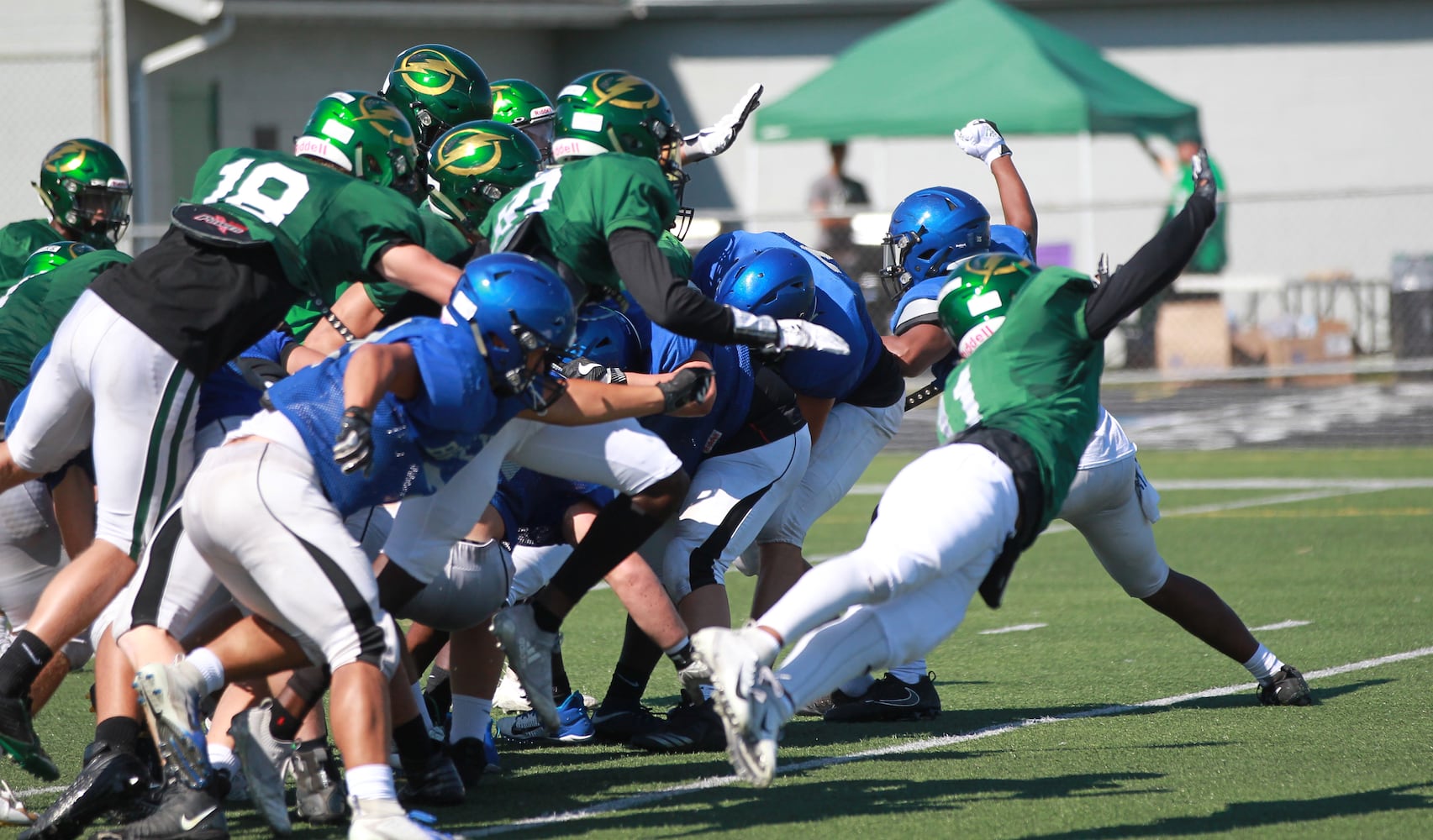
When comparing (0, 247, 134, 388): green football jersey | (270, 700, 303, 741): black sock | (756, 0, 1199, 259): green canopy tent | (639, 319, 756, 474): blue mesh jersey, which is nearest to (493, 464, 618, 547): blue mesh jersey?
(639, 319, 756, 474): blue mesh jersey

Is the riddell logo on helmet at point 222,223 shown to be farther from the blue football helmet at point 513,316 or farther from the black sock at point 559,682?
the black sock at point 559,682

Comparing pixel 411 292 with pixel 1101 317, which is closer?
pixel 1101 317

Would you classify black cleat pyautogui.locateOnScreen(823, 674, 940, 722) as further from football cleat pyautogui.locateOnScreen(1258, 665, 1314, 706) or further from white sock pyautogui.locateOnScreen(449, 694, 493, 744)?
white sock pyautogui.locateOnScreen(449, 694, 493, 744)

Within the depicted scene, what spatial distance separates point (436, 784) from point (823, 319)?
219 centimetres

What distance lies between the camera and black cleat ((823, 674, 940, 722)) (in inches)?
233

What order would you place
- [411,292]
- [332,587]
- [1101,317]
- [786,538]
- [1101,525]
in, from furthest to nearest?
[786,538] < [1101,525] < [411,292] < [1101,317] < [332,587]

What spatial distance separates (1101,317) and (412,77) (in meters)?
3.07

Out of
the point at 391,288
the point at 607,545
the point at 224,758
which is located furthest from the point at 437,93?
the point at 224,758

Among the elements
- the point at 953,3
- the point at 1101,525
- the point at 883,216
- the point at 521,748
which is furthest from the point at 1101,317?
the point at 953,3

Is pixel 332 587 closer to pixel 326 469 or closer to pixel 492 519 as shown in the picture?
pixel 326 469

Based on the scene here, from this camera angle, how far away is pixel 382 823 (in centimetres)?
390

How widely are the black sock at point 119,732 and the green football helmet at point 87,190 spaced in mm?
2637

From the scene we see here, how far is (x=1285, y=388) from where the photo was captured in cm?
1584

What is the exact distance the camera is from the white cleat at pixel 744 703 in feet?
13.0
